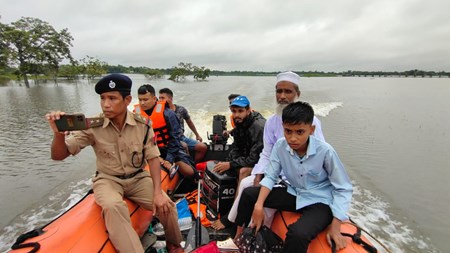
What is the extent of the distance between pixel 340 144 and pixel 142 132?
6951 mm

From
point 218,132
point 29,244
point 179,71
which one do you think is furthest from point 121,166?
point 179,71

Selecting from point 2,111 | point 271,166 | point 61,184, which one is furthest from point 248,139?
point 2,111

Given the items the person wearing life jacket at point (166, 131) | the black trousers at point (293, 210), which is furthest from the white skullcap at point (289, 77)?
the person wearing life jacket at point (166, 131)

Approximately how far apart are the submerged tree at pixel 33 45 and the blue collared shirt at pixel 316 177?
1282 inches

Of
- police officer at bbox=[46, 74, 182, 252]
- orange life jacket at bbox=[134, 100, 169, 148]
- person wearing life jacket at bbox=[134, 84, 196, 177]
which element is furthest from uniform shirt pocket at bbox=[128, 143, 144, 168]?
orange life jacket at bbox=[134, 100, 169, 148]

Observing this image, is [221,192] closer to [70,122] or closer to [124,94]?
[124,94]

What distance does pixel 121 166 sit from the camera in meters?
2.12

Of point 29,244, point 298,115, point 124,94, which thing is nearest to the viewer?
point 29,244

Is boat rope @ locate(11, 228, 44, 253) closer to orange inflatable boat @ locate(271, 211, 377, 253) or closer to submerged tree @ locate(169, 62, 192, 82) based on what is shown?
orange inflatable boat @ locate(271, 211, 377, 253)

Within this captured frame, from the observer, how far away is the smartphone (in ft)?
5.48

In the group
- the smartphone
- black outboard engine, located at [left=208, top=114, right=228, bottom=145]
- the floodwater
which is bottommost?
the floodwater

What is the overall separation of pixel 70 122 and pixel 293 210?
1714 mm

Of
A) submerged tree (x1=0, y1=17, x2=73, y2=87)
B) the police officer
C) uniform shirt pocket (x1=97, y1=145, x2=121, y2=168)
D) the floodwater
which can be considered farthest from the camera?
submerged tree (x1=0, y1=17, x2=73, y2=87)

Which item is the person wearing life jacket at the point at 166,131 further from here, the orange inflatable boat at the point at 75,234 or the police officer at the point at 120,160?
the orange inflatable boat at the point at 75,234
